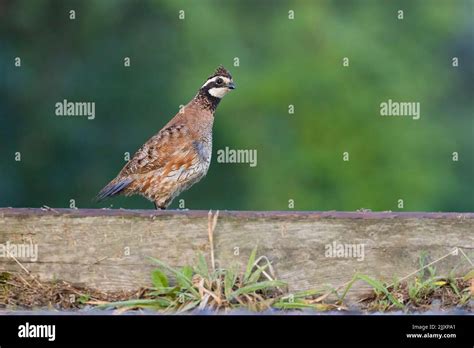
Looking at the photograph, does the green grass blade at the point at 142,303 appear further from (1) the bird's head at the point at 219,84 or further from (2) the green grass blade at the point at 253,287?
(1) the bird's head at the point at 219,84

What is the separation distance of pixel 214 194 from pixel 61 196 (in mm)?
1668

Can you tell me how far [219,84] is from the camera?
7.65 metres

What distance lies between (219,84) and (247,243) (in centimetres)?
280

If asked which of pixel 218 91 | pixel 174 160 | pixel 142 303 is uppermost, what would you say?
pixel 218 91

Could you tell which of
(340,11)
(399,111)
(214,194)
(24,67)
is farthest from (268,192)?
(24,67)

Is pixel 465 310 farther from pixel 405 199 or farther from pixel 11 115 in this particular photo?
pixel 11 115
